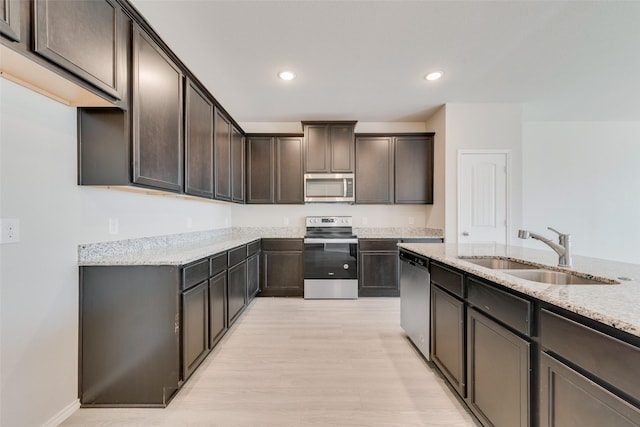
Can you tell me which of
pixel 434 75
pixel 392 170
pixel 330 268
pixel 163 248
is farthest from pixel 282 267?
pixel 434 75

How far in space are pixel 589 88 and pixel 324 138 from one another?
3.38 meters

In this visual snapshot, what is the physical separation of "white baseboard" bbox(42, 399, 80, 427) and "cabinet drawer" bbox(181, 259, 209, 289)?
0.94 m

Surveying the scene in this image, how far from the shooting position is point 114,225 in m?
1.88

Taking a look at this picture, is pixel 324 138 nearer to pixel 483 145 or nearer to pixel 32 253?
pixel 483 145

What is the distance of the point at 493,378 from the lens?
131cm

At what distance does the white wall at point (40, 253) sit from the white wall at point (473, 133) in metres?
3.85

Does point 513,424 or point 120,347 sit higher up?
point 120,347

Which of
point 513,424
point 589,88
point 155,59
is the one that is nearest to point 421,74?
point 589,88

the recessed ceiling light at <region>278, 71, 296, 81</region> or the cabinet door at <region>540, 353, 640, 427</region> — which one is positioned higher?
the recessed ceiling light at <region>278, 71, 296, 81</region>

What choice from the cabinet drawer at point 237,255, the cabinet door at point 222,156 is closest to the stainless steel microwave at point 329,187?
the cabinet door at point 222,156

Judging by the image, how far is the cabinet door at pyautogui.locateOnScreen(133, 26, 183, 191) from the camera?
1645 mm

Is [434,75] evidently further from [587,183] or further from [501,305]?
[587,183]

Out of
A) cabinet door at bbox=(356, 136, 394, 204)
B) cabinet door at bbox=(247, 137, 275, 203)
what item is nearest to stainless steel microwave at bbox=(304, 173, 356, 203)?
cabinet door at bbox=(356, 136, 394, 204)

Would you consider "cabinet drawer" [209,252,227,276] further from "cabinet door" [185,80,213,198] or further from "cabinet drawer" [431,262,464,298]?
"cabinet drawer" [431,262,464,298]
